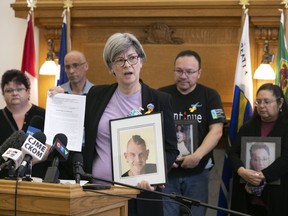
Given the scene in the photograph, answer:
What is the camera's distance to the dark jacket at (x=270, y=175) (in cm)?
497

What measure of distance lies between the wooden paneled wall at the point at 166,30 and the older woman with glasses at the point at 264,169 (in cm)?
91

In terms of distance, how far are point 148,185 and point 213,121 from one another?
205 centimetres

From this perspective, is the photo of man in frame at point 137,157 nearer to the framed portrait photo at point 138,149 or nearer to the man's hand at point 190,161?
the framed portrait photo at point 138,149

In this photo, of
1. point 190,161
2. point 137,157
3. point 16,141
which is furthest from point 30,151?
point 190,161

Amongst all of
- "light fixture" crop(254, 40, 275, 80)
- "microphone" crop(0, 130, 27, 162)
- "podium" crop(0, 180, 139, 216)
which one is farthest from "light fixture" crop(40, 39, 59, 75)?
"podium" crop(0, 180, 139, 216)

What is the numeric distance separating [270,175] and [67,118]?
1.88 metres

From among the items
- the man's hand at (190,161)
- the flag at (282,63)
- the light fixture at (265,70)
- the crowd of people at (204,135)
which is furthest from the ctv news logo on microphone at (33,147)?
the light fixture at (265,70)

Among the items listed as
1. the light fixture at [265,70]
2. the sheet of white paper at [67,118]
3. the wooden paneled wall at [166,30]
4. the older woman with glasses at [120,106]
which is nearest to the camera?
the older woman with glasses at [120,106]

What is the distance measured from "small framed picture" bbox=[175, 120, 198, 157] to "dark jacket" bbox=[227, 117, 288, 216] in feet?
1.36

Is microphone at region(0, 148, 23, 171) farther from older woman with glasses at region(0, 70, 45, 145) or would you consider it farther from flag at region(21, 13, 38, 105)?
flag at region(21, 13, 38, 105)

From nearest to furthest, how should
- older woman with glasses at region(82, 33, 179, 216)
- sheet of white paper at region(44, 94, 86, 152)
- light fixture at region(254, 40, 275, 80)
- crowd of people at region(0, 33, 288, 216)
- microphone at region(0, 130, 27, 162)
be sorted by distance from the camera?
microphone at region(0, 130, 27, 162), older woman with glasses at region(82, 33, 179, 216), sheet of white paper at region(44, 94, 86, 152), crowd of people at region(0, 33, 288, 216), light fixture at region(254, 40, 275, 80)

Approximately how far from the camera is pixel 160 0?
6.26 meters

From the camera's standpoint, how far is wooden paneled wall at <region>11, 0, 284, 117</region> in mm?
6137

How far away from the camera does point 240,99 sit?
5.81m
